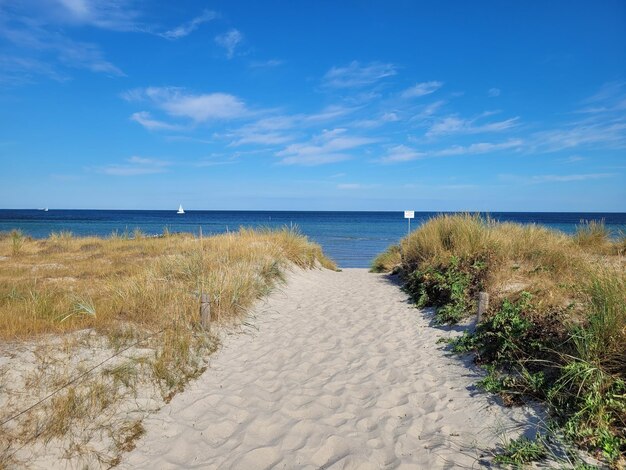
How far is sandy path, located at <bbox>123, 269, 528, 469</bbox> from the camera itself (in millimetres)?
3596

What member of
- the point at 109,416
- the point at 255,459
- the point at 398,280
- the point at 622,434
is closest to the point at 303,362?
the point at 255,459

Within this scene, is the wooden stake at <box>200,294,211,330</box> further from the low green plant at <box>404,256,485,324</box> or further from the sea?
the sea

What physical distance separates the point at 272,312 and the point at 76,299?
3.98m

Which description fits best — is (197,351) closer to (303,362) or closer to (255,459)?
(303,362)

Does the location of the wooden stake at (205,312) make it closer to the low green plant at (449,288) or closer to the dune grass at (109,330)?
the dune grass at (109,330)

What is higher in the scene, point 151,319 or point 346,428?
point 151,319

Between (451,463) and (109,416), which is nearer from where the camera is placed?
(451,463)

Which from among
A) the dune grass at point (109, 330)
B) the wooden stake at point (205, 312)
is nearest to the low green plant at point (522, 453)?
the dune grass at point (109, 330)

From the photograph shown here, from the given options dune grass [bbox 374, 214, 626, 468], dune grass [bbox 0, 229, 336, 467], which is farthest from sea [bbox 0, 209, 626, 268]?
dune grass [bbox 0, 229, 336, 467]

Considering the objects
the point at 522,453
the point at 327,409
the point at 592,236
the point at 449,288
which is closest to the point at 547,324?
the point at 522,453

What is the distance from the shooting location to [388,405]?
4473 millimetres

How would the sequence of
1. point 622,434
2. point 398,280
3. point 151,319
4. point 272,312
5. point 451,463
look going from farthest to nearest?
1. point 398,280
2. point 272,312
3. point 151,319
4. point 451,463
5. point 622,434

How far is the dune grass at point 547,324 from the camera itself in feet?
11.0

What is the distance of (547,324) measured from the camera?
15.7ft
